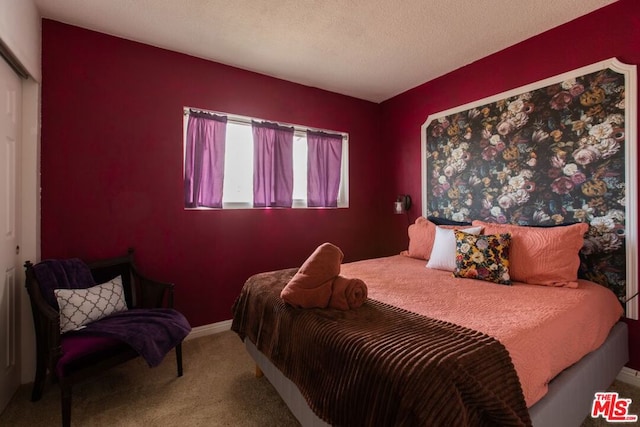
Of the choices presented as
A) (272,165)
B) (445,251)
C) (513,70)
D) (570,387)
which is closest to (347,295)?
(570,387)

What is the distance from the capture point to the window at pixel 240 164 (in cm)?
279

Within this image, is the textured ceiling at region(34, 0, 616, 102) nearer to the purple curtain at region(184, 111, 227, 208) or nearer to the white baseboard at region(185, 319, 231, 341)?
the purple curtain at region(184, 111, 227, 208)

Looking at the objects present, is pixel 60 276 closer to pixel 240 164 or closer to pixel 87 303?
pixel 87 303

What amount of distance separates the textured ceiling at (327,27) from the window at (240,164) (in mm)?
562

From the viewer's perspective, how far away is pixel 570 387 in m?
1.39

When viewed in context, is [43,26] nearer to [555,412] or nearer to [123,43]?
[123,43]

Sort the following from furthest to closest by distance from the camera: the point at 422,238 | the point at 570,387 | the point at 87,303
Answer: the point at 422,238
the point at 87,303
the point at 570,387

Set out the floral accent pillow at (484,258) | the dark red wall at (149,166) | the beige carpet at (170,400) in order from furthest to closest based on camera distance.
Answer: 1. the dark red wall at (149,166)
2. the floral accent pillow at (484,258)
3. the beige carpet at (170,400)

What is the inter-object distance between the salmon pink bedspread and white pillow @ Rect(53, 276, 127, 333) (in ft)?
5.57

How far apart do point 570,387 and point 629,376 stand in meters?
→ 1.22

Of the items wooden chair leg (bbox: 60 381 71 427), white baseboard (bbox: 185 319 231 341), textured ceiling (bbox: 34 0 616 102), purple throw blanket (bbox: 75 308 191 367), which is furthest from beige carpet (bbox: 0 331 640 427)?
textured ceiling (bbox: 34 0 616 102)

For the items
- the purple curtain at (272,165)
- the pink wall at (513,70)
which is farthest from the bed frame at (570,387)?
the purple curtain at (272,165)

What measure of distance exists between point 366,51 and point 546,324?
2.44 metres

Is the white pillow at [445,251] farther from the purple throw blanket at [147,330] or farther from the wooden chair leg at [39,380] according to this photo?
the wooden chair leg at [39,380]
